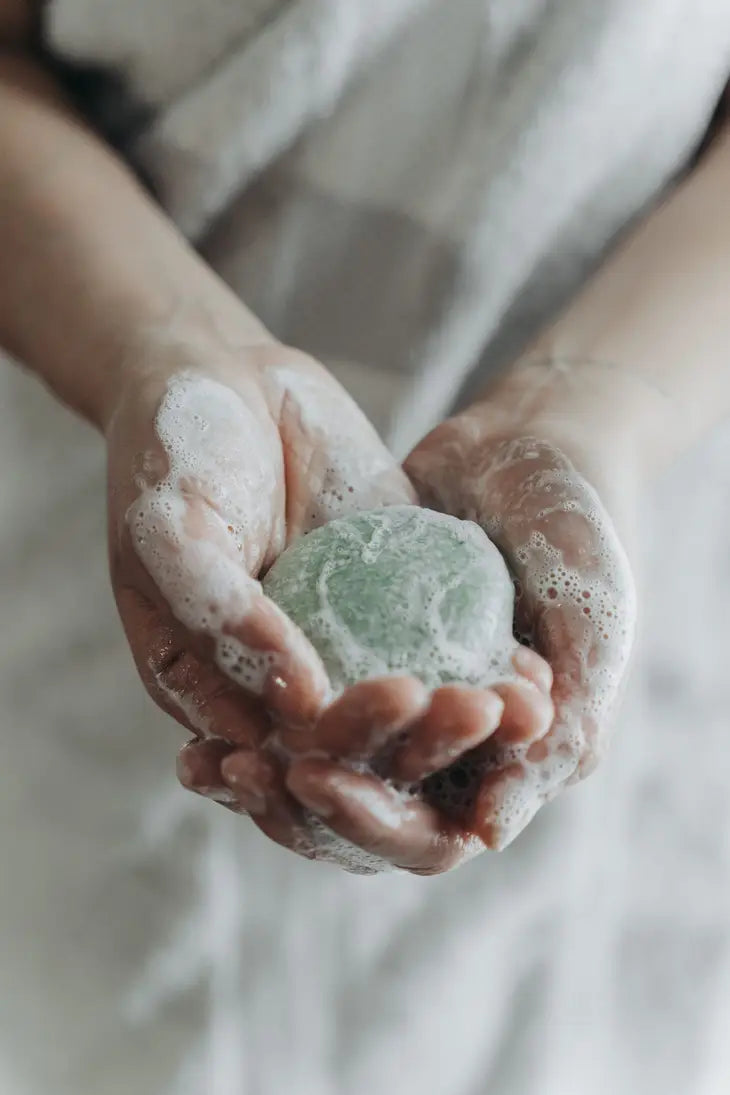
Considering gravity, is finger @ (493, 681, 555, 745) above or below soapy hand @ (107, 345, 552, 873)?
above

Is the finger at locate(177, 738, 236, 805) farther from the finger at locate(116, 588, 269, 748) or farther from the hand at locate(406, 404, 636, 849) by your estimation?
the hand at locate(406, 404, 636, 849)

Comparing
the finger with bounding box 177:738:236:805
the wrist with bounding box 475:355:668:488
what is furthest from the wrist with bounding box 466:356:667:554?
the finger with bounding box 177:738:236:805

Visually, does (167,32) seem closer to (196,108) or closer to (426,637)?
(196,108)

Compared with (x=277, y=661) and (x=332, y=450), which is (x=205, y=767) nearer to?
(x=277, y=661)

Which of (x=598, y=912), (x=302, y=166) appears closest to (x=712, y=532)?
(x=598, y=912)

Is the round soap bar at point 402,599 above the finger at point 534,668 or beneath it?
beneath

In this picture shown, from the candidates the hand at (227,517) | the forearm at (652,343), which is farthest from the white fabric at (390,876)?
the hand at (227,517)

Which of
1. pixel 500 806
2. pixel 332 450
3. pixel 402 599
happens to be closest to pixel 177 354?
pixel 332 450

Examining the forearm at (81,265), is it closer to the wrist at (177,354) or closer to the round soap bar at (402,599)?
the wrist at (177,354)

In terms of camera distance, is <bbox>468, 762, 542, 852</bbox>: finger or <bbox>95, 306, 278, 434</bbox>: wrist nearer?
<bbox>468, 762, 542, 852</bbox>: finger
